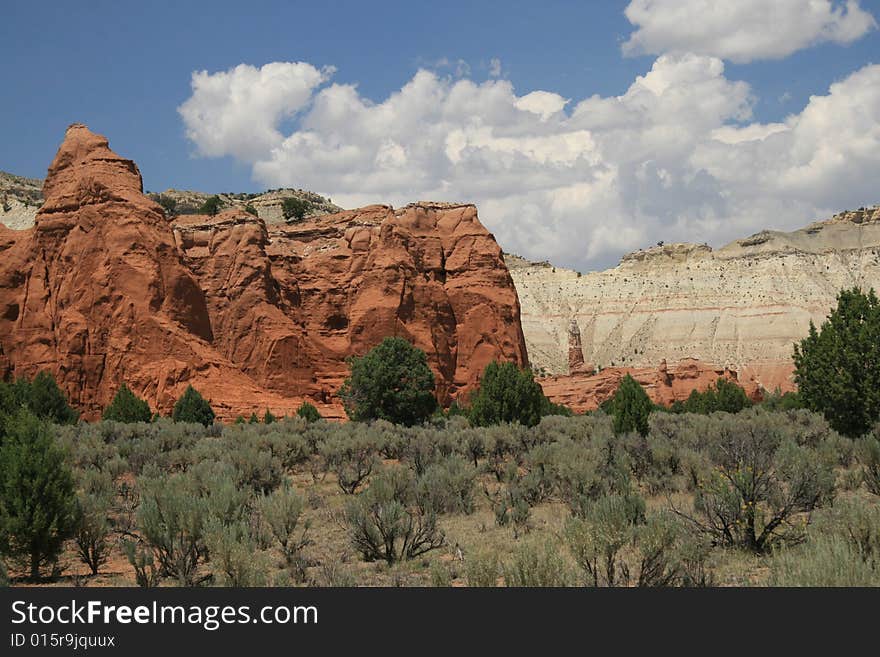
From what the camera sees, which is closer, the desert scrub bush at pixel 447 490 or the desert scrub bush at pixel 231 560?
the desert scrub bush at pixel 231 560

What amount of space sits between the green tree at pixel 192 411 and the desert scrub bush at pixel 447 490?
22124 mm

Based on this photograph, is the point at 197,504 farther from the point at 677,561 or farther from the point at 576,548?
the point at 677,561

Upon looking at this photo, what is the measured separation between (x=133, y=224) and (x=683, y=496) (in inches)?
1626

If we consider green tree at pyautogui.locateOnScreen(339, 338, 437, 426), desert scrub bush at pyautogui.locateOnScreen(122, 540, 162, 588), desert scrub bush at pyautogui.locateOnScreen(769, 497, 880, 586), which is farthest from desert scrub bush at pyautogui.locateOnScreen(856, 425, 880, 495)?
green tree at pyautogui.locateOnScreen(339, 338, 437, 426)

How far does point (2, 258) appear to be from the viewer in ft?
161

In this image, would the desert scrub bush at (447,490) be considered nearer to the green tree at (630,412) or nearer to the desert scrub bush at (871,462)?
the desert scrub bush at (871,462)

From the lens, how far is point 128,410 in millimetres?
35688

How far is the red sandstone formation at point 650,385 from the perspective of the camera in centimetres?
6456

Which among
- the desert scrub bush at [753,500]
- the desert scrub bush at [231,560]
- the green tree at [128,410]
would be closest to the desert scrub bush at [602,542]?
the desert scrub bush at [753,500]

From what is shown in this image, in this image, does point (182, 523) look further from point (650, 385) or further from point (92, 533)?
point (650, 385)

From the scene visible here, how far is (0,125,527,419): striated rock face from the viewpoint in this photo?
45.1 m

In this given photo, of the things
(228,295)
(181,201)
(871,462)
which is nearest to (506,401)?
(871,462)

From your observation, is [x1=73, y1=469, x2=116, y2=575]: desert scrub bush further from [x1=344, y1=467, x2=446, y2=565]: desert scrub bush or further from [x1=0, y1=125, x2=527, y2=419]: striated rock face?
[x1=0, y1=125, x2=527, y2=419]: striated rock face

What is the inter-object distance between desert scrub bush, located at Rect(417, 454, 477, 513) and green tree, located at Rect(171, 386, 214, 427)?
2212 cm
